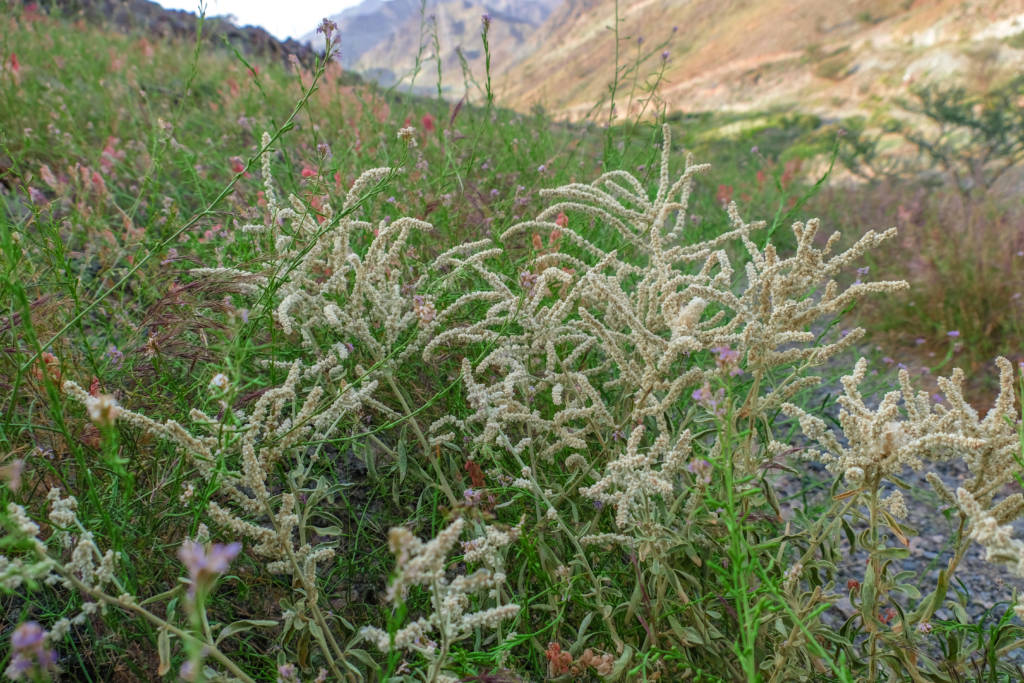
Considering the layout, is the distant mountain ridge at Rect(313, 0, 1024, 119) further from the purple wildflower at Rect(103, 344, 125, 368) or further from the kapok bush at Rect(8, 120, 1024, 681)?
the purple wildflower at Rect(103, 344, 125, 368)

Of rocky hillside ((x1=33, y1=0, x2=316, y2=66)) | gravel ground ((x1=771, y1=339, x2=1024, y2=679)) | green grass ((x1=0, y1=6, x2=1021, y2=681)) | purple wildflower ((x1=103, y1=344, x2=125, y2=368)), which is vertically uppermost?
rocky hillside ((x1=33, y1=0, x2=316, y2=66))

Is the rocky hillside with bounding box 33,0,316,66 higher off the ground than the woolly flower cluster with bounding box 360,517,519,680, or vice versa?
the rocky hillside with bounding box 33,0,316,66

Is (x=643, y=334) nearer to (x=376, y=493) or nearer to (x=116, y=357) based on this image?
(x=376, y=493)

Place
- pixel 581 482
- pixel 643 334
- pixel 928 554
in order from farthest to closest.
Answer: pixel 928 554, pixel 581 482, pixel 643 334

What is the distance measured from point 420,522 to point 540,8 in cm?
18038

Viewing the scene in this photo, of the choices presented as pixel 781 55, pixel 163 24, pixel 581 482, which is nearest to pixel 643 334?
pixel 581 482

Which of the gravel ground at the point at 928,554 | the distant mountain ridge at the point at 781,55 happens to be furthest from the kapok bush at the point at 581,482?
the distant mountain ridge at the point at 781,55

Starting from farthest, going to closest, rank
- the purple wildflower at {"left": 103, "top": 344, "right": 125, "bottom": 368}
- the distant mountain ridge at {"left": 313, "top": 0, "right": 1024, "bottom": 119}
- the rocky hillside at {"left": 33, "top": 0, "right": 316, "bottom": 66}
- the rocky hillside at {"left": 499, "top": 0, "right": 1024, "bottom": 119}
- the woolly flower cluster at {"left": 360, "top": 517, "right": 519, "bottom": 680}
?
the rocky hillside at {"left": 499, "top": 0, "right": 1024, "bottom": 119}
the rocky hillside at {"left": 33, "top": 0, "right": 316, "bottom": 66}
the distant mountain ridge at {"left": 313, "top": 0, "right": 1024, "bottom": 119}
the purple wildflower at {"left": 103, "top": 344, "right": 125, "bottom": 368}
the woolly flower cluster at {"left": 360, "top": 517, "right": 519, "bottom": 680}

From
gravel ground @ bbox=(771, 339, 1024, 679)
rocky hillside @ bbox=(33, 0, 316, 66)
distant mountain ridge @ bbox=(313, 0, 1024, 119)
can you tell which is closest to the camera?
gravel ground @ bbox=(771, 339, 1024, 679)

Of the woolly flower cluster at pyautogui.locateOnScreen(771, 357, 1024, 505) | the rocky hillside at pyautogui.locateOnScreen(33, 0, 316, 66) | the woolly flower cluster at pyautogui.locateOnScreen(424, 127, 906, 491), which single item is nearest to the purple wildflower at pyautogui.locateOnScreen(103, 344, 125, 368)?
the woolly flower cluster at pyautogui.locateOnScreen(424, 127, 906, 491)

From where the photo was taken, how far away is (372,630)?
101 cm

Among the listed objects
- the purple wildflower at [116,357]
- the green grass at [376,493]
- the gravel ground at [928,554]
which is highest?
the purple wildflower at [116,357]

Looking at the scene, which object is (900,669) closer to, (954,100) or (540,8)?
(954,100)

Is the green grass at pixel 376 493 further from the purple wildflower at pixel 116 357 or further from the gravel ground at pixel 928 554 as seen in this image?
the gravel ground at pixel 928 554
